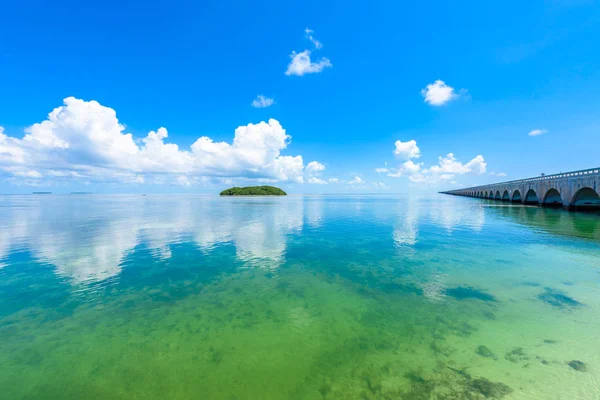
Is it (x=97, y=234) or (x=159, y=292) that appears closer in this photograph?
(x=159, y=292)

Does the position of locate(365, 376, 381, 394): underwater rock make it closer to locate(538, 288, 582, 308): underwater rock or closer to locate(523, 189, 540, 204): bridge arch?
locate(538, 288, 582, 308): underwater rock

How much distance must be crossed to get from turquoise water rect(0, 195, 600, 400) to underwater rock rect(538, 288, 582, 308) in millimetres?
87

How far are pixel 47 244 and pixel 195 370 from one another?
23380mm

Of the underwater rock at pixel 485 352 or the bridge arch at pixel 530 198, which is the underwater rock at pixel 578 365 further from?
the bridge arch at pixel 530 198

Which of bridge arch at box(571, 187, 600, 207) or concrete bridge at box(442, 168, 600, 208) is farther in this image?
bridge arch at box(571, 187, 600, 207)

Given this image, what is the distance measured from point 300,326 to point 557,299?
414 inches

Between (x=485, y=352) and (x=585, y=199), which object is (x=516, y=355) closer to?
(x=485, y=352)

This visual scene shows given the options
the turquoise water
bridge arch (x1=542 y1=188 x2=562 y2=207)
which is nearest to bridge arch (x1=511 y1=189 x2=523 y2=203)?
bridge arch (x1=542 y1=188 x2=562 y2=207)

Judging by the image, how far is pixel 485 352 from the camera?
6.66 m

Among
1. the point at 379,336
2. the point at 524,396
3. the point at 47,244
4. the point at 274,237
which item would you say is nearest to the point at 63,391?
the point at 379,336

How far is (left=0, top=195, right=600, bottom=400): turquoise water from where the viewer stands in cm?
563

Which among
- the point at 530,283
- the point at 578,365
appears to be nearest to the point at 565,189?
the point at 530,283

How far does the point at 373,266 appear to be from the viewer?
14.8 meters

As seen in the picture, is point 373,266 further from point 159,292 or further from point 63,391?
point 63,391
